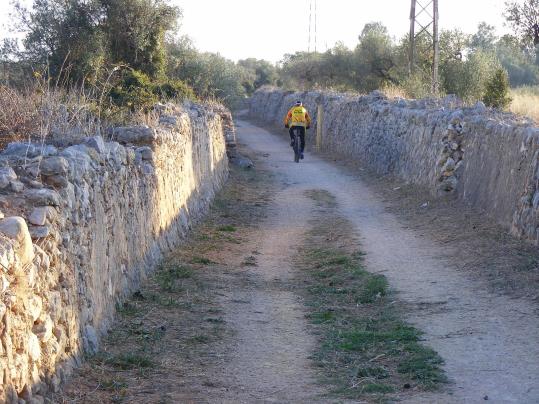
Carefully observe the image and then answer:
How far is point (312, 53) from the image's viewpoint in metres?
60.1

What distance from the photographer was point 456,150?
52.4ft

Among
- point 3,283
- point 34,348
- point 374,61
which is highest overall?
point 374,61

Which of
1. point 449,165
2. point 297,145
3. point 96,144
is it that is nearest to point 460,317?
point 96,144

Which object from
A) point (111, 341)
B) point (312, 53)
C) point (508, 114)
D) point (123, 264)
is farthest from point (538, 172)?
point (312, 53)

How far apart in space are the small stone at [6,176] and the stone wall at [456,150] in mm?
6834

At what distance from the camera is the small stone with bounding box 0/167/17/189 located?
596 centimetres

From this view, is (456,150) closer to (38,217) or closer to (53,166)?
(53,166)

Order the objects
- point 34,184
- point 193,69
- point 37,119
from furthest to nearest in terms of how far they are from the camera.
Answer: point 193,69
point 37,119
point 34,184

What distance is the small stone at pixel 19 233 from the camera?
504 centimetres

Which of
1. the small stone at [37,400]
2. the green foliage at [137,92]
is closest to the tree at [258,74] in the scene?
the green foliage at [137,92]

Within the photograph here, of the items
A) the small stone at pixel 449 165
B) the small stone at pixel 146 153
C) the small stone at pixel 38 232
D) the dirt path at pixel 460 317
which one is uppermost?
the small stone at pixel 146 153

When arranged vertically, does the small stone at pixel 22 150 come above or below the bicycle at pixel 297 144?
above

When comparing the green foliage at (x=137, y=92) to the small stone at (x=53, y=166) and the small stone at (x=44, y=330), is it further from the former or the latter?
the small stone at (x=44, y=330)

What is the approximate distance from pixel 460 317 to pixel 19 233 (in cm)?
475
